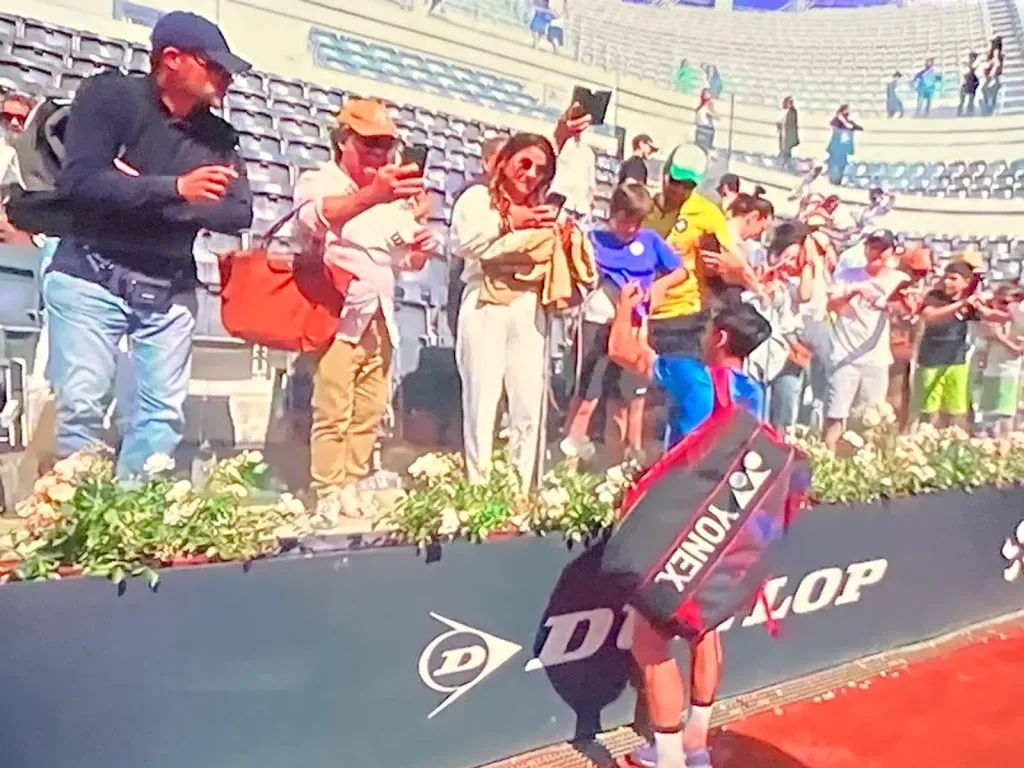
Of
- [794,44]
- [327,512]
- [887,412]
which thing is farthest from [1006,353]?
[327,512]

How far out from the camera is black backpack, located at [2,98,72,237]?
214cm

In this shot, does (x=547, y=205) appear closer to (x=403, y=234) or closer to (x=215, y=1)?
(x=403, y=234)

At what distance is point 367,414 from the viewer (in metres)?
2.73

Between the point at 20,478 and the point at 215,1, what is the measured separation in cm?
105

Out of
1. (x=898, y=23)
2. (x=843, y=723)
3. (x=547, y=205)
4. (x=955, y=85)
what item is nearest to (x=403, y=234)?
(x=547, y=205)

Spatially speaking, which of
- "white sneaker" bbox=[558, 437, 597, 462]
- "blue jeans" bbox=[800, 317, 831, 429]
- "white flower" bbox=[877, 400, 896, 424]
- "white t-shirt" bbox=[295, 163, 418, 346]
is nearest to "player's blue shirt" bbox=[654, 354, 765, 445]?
"white sneaker" bbox=[558, 437, 597, 462]

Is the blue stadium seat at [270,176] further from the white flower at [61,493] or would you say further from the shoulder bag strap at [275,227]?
the white flower at [61,493]

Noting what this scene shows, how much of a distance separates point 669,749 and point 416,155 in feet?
5.21

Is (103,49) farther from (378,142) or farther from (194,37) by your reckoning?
(378,142)

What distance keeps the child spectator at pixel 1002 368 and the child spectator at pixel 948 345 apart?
8 centimetres

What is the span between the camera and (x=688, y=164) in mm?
3281

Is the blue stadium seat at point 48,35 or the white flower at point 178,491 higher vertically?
the blue stadium seat at point 48,35

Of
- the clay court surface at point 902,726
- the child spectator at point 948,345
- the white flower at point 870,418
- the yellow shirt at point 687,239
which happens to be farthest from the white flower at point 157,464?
the child spectator at point 948,345

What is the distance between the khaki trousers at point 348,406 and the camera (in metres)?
2.64
